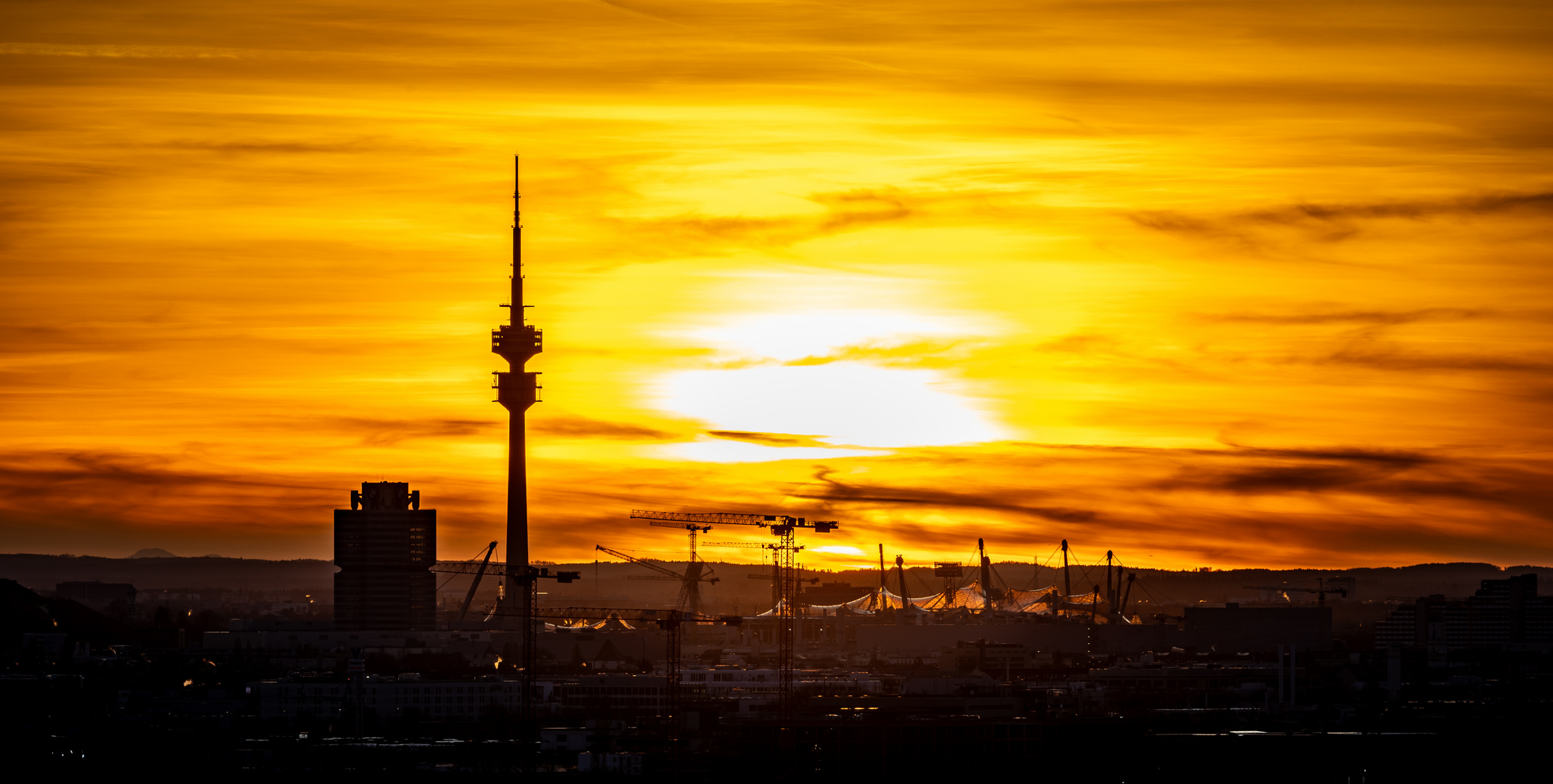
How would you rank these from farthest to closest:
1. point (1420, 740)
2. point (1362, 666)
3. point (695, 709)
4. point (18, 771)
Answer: point (1362, 666)
point (695, 709)
point (1420, 740)
point (18, 771)

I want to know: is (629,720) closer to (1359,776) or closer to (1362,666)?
(1359,776)

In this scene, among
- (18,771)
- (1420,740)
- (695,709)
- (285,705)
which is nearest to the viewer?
(18,771)

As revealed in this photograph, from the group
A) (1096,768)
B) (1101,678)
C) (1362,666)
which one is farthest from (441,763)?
(1362,666)

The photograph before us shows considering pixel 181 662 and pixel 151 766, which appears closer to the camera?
pixel 151 766

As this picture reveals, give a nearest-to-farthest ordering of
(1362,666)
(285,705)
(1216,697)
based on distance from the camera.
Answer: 1. (285,705)
2. (1216,697)
3. (1362,666)

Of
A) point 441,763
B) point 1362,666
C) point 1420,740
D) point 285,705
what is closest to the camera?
point 441,763

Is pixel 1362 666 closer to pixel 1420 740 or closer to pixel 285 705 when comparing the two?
pixel 1420 740

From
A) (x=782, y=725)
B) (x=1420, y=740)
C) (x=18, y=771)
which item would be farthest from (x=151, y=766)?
(x=1420, y=740)

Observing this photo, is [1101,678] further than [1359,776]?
Yes
